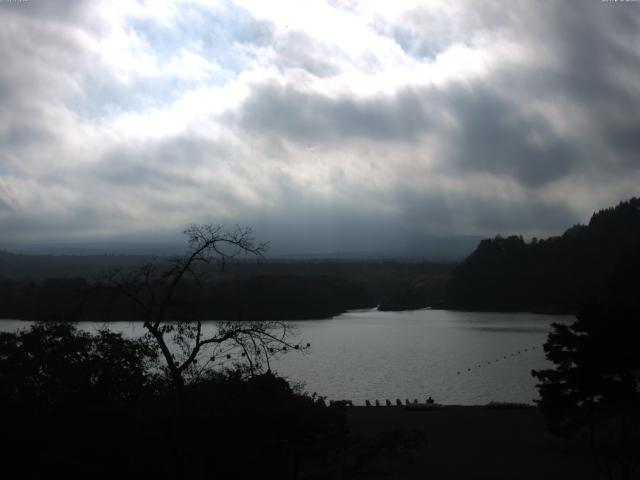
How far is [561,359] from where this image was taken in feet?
62.0

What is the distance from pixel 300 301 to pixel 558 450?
78878 millimetres

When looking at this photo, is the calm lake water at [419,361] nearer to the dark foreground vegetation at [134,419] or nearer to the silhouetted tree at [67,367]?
the silhouetted tree at [67,367]

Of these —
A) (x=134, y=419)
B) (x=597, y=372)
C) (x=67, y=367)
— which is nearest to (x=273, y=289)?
(x=597, y=372)

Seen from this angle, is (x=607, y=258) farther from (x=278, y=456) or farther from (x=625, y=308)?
(x=278, y=456)

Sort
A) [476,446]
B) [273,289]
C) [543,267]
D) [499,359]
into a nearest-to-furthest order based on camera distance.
Result: [476,446] < [499,359] < [273,289] < [543,267]

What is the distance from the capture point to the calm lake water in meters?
37.9

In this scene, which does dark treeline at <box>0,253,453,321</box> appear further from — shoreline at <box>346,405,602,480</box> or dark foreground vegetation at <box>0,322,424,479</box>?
shoreline at <box>346,405,602,480</box>

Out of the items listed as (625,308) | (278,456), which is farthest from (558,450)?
(278,456)

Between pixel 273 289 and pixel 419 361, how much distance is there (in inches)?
1792

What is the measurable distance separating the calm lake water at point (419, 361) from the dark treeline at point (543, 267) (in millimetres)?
23123

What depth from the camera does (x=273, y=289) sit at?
94250 millimetres

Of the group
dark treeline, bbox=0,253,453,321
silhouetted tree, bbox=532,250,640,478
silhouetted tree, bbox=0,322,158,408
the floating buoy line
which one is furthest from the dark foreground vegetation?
the floating buoy line

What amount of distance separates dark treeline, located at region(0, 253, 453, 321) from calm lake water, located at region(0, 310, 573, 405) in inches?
224

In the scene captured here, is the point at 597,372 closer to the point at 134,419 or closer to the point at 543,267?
the point at 134,419
